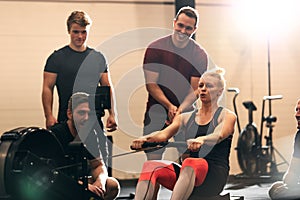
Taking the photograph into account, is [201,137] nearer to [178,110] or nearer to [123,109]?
[178,110]

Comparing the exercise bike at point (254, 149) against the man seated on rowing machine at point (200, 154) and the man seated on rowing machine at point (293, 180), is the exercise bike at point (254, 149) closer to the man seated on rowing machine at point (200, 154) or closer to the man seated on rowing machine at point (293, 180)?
the man seated on rowing machine at point (293, 180)

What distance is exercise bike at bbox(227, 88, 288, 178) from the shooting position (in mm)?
6621

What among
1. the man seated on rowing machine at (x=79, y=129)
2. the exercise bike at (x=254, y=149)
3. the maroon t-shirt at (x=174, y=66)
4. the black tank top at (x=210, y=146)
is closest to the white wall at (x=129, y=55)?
the exercise bike at (x=254, y=149)

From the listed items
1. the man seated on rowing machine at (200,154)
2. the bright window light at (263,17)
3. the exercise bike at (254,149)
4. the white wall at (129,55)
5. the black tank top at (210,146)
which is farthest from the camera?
the bright window light at (263,17)

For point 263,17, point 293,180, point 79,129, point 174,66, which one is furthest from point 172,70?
point 263,17

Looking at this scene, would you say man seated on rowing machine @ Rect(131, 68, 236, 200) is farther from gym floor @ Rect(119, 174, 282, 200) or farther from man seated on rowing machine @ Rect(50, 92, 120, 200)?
gym floor @ Rect(119, 174, 282, 200)

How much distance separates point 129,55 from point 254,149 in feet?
5.37

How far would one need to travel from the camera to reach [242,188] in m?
5.75

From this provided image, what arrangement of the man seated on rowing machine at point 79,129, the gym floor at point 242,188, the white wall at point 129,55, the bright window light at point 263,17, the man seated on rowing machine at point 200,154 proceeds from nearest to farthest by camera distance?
the man seated on rowing machine at point 200,154, the man seated on rowing machine at point 79,129, the gym floor at point 242,188, the white wall at point 129,55, the bright window light at point 263,17

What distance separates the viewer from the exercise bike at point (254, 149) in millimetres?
6621

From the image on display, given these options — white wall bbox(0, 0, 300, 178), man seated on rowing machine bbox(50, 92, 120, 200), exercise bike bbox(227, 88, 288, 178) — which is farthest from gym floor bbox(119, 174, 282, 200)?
man seated on rowing machine bbox(50, 92, 120, 200)

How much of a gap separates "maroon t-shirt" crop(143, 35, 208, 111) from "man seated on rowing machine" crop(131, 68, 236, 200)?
1.51ft

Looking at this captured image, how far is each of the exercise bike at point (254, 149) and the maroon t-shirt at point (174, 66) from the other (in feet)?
8.18

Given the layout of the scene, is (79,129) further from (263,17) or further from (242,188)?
(263,17)
